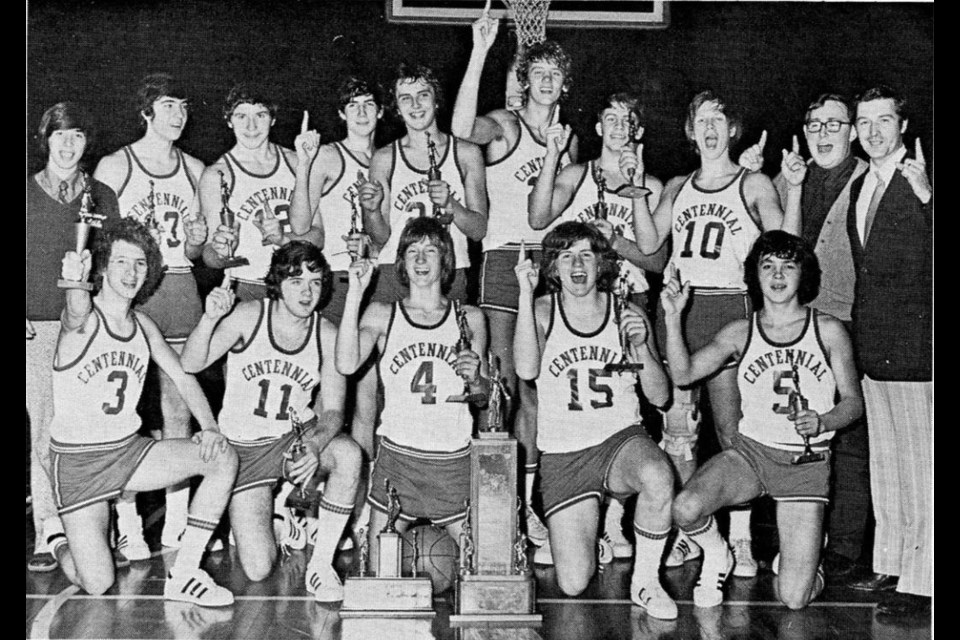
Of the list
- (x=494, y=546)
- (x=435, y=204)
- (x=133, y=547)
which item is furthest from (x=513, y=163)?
(x=133, y=547)

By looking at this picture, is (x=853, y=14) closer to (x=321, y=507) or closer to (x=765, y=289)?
(x=765, y=289)

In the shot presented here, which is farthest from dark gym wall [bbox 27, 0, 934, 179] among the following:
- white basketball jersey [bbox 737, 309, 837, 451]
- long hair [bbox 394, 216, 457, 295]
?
white basketball jersey [bbox 737, 309, 837, 451]

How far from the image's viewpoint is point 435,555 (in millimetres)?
5473

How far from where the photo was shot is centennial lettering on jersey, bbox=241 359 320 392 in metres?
5.62

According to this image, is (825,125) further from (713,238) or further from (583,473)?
(583,473)

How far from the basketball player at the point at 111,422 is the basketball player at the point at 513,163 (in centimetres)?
146

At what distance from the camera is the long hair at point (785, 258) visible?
5672 millimetres

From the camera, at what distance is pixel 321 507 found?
5570mm

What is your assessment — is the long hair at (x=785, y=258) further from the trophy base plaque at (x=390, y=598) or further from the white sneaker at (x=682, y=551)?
the trophy base plaque at (x=390, y=598)

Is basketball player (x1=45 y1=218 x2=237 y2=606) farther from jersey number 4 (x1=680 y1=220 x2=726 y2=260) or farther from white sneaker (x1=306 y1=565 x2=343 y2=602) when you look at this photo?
jersey number 4 (x1=680 y1=220 x2=726 y2=260)

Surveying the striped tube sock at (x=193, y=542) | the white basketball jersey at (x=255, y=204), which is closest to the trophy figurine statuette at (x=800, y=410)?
the white basketball jersey at (x=255, y=204)

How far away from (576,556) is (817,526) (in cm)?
118

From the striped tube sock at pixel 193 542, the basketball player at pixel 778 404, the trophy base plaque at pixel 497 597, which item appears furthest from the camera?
the basketball player at pixel 778 404

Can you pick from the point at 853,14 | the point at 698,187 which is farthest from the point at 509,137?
the point at 853,14
